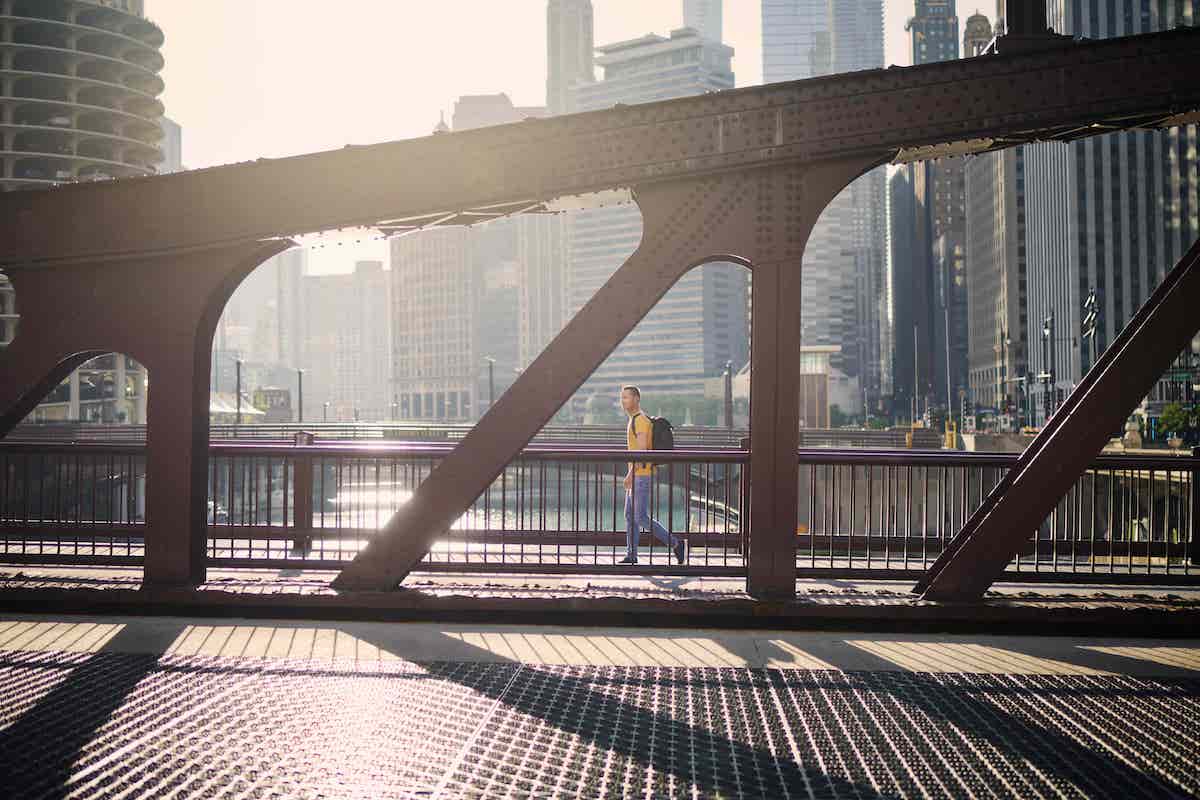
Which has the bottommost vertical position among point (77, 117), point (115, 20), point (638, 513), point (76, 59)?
point (638, 513)

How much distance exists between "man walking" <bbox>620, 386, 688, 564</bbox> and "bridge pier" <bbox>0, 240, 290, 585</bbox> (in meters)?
4.28

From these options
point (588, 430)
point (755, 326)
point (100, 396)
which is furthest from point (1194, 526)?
point (100, 396)

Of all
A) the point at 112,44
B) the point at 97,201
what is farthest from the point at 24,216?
the point at 112,44

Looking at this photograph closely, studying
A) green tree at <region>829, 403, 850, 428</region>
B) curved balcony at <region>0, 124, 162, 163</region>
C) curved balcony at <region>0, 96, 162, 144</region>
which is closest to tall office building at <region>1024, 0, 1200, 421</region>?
green tree at <region>829, 403, 850, 428</region>

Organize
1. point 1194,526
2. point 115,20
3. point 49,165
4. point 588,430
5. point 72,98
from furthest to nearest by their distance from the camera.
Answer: point 115,20
point 72,98
point 49,165
point 588,430
point 1194,526

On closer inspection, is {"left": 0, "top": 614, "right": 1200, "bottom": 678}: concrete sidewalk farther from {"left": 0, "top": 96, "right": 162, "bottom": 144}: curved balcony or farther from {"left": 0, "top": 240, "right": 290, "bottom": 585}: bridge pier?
{"left": 0, "top": 96, "right": 162, "bottom": 144}: curved balcony

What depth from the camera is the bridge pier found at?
8.61m

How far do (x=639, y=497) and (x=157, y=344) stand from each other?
16.7 ft

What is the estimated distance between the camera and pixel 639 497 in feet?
36.3

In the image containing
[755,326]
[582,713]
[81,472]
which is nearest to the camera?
[582,713]

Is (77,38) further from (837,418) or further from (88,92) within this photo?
(837,418)

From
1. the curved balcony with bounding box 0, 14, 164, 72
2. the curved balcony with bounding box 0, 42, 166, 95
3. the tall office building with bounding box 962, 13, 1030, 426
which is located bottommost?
the tall office building with bounding box 962, 13, 1030, 426

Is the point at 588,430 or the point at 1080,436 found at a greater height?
the point at 1080,436

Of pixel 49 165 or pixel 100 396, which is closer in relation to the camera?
pixel 49 165
